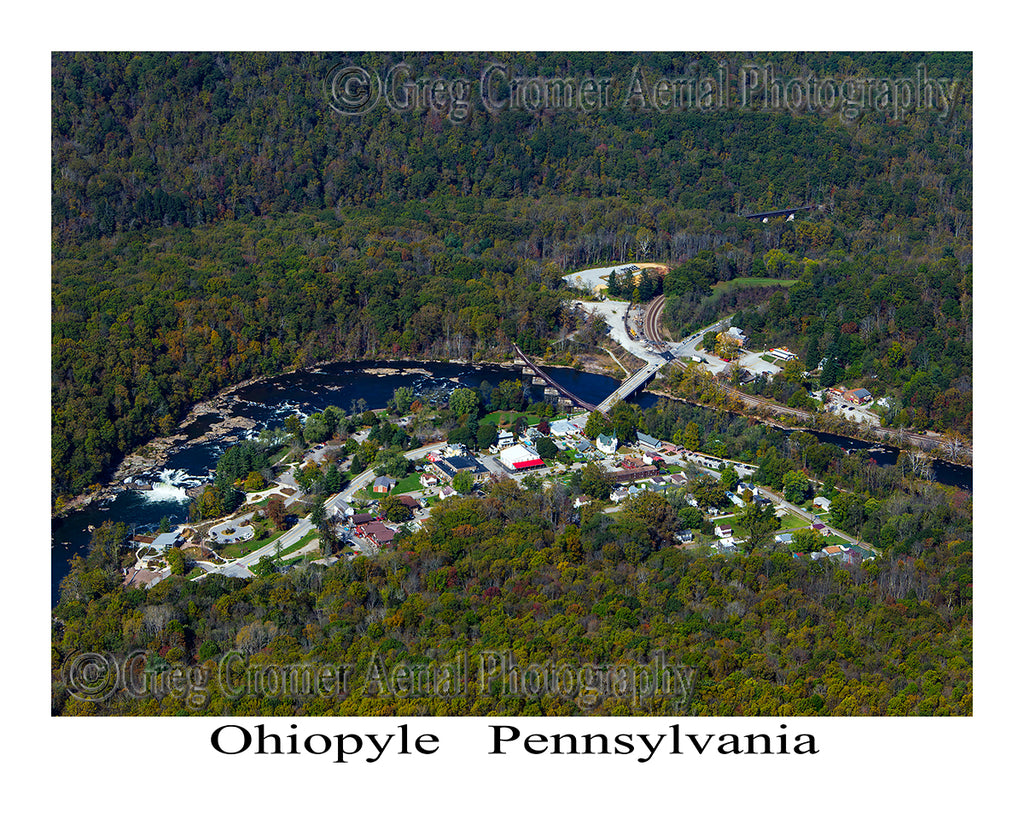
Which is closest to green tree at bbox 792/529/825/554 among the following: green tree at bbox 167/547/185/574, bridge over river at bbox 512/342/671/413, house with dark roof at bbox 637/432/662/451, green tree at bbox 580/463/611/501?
green tree at bbox 580/463/611/501

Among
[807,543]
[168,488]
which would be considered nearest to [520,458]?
[807,543]

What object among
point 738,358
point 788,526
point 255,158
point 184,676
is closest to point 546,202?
point 255,158

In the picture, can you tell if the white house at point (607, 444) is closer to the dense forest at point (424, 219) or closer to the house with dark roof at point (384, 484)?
the house with dark roof at point (384, 484)

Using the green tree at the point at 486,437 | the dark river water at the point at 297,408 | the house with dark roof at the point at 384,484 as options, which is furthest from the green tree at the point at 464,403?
the house with dark roof at the point at 384,484

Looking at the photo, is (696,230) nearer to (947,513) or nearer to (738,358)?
(738,358)

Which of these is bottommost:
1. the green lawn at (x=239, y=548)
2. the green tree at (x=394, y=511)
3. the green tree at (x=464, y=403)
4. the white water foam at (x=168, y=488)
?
the green lawn at (x=239, y=548)

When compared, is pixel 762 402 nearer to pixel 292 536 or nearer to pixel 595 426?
pixel 595 426
